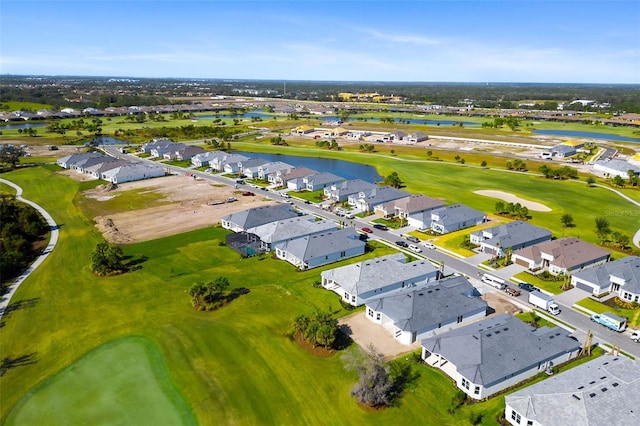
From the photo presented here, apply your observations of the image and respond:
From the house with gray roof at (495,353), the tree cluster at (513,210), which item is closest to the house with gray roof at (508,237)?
the tree cluster at (513,210)

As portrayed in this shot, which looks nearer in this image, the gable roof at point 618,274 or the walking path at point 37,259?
the walking path at point 37,259

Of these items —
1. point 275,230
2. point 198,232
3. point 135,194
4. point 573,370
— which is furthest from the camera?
point 135,194

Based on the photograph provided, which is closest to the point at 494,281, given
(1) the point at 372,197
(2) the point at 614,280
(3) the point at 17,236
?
(2) the point at 614,280

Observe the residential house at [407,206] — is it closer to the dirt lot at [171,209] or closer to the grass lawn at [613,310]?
the dirt lot at [171,209]

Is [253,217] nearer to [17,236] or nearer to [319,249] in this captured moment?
[319,249]

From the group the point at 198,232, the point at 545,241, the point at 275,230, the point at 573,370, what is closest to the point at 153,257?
the point at 198,232

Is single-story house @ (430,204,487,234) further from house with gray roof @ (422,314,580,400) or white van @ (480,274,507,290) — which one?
house with gray roof @ (422,314,580,400)

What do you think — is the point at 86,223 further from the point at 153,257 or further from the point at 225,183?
the point at 225,183
